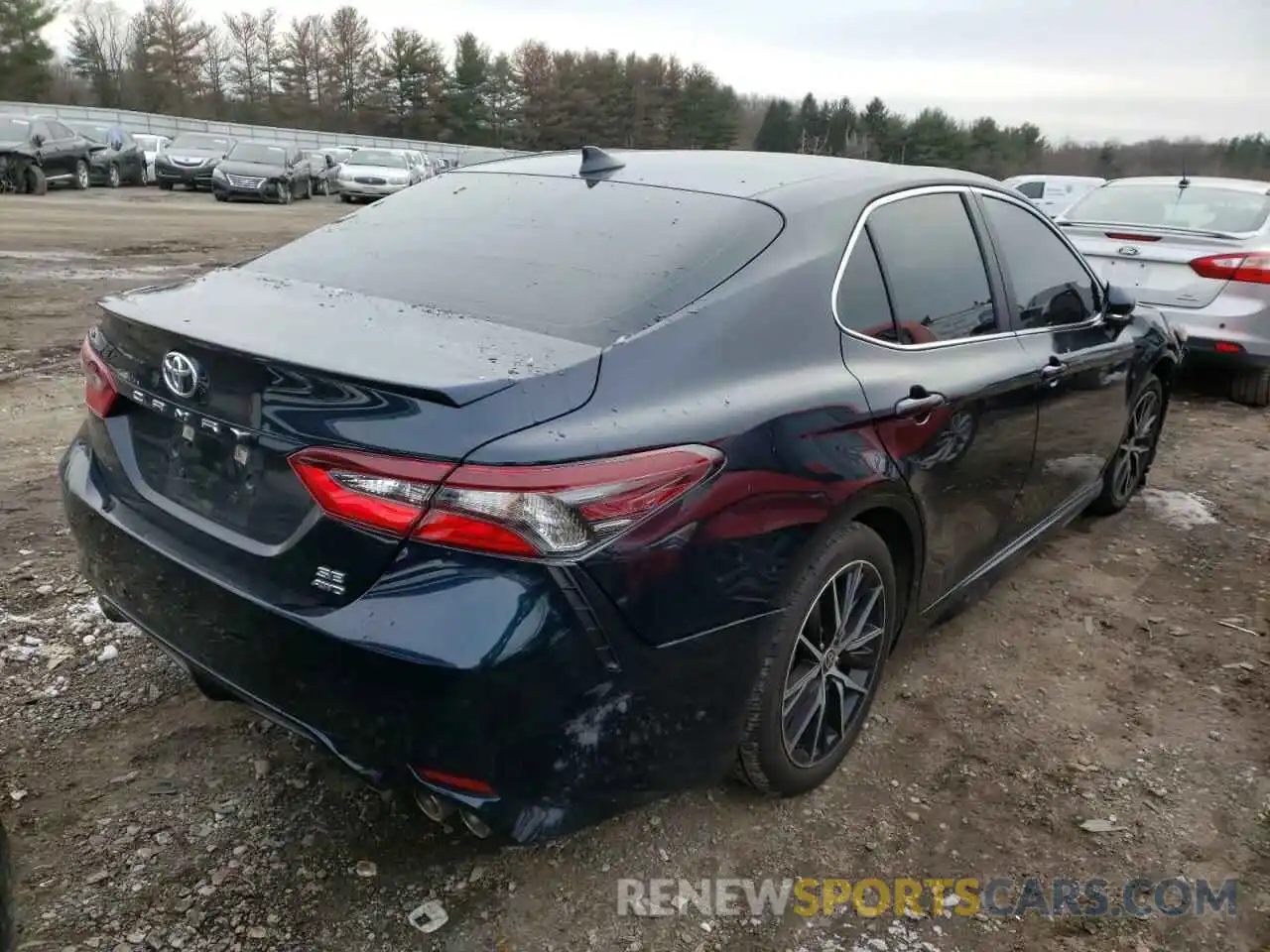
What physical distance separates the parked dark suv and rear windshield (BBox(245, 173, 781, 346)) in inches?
849

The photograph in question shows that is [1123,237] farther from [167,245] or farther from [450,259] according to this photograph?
[167,245]

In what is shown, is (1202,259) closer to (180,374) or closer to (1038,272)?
(1038,272)

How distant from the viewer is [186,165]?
26203 millimetres

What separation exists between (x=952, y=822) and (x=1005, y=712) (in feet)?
2.23

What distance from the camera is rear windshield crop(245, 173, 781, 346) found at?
2318mm

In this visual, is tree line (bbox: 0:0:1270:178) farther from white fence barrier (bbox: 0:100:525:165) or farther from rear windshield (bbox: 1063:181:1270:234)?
rear windshield (bbox: 1063:181:1270:234)

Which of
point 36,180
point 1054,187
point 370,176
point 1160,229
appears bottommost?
point 36,180

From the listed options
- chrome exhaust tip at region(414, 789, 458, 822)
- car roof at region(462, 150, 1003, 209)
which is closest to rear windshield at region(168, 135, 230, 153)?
car roof at region(462, 150, 1003, 209)

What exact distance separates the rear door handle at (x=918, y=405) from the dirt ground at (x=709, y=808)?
86 cm

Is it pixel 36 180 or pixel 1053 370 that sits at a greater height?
pixel 1053 370

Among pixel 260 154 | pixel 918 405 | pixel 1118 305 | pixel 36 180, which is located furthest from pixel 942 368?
pixel 260 154

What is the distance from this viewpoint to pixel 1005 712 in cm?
330

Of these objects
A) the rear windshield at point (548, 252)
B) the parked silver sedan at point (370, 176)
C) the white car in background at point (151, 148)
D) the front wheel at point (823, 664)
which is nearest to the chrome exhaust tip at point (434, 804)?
the front wheel at point (823, 664)

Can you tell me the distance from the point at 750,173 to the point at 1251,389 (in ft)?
20.5
